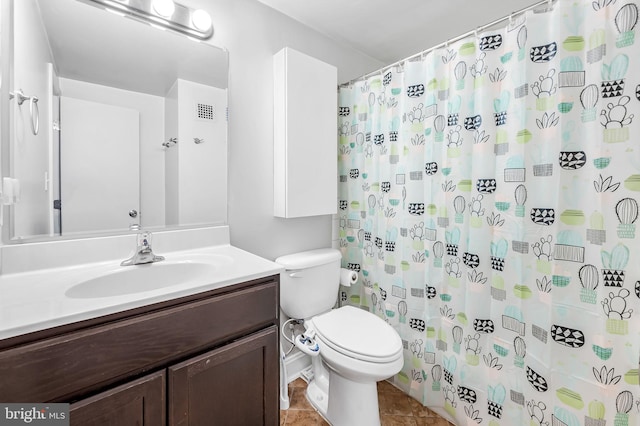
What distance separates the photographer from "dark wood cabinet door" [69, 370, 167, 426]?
29.3 inches

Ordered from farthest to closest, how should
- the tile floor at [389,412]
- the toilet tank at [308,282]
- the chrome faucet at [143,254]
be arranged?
the toilet tank at [308,282] < the tile floor at [389,412] < the chrome faucet at [143,254]

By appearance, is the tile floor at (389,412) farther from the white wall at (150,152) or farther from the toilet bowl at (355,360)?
the white wall at (150,152)

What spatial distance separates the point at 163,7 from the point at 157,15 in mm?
46

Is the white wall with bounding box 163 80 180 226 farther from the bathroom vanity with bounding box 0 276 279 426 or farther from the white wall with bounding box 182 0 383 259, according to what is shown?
the bathroom vanity with bounding box 0 276 279 426

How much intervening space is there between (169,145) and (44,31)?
0.58m

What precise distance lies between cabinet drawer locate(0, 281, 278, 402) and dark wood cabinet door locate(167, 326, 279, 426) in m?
0.05

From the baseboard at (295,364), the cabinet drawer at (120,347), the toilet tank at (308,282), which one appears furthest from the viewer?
the baseboard at (295,364)

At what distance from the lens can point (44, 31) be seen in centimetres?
112

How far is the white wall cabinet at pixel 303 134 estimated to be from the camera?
163 centimetres

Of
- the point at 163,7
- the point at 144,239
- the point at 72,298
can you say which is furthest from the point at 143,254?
the point at 163,7

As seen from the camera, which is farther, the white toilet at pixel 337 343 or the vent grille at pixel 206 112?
the vent grille at pixel 206 112

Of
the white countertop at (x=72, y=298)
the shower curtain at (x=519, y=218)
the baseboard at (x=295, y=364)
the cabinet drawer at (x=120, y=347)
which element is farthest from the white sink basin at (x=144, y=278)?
the shower curtain at (x=519, y=218)

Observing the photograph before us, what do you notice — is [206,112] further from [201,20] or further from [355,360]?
[355,360]

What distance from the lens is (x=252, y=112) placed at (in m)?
1.62
